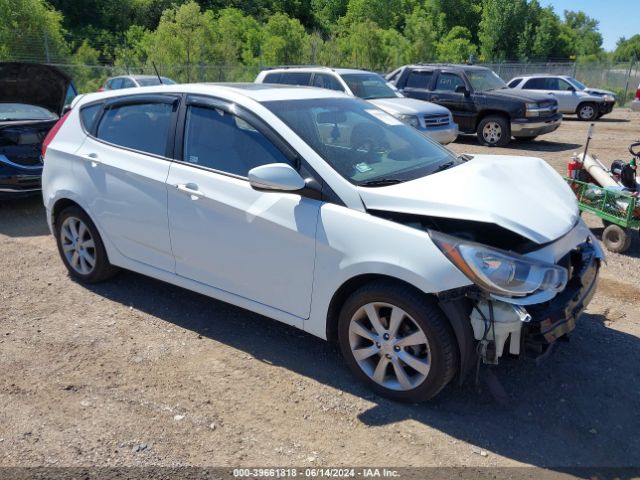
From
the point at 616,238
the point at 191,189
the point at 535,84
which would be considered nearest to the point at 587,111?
the point at 535,84

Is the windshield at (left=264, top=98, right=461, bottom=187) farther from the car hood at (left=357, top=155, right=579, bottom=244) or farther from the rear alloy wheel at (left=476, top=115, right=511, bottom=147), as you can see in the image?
the rear alloy wheel at (left=476, top=115, right=511, bottom=147)

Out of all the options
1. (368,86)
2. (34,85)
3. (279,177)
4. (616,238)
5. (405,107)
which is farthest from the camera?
(368,86)

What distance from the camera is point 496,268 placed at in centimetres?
305

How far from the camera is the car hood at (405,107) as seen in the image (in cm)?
1118

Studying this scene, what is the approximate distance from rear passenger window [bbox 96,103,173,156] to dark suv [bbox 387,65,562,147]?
429 inches

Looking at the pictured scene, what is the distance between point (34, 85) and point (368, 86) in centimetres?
676

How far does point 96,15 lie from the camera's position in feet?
195

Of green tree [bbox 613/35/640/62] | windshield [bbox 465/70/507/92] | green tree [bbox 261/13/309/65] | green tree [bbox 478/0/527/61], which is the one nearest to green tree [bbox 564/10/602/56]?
green tree [bbox 613/35/640/62]

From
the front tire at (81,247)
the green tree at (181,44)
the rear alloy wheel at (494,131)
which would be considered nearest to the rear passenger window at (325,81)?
the rear alloy wheel at (494,131)

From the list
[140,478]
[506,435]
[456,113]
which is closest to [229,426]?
[140,478]

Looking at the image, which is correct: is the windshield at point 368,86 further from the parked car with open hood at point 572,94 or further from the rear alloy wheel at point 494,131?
the parked car with open hood at point 572,94

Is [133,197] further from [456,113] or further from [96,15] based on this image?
[96,15]

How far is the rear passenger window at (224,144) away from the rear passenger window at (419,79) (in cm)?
1161

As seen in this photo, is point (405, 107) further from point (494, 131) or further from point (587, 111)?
point (587, 111)
